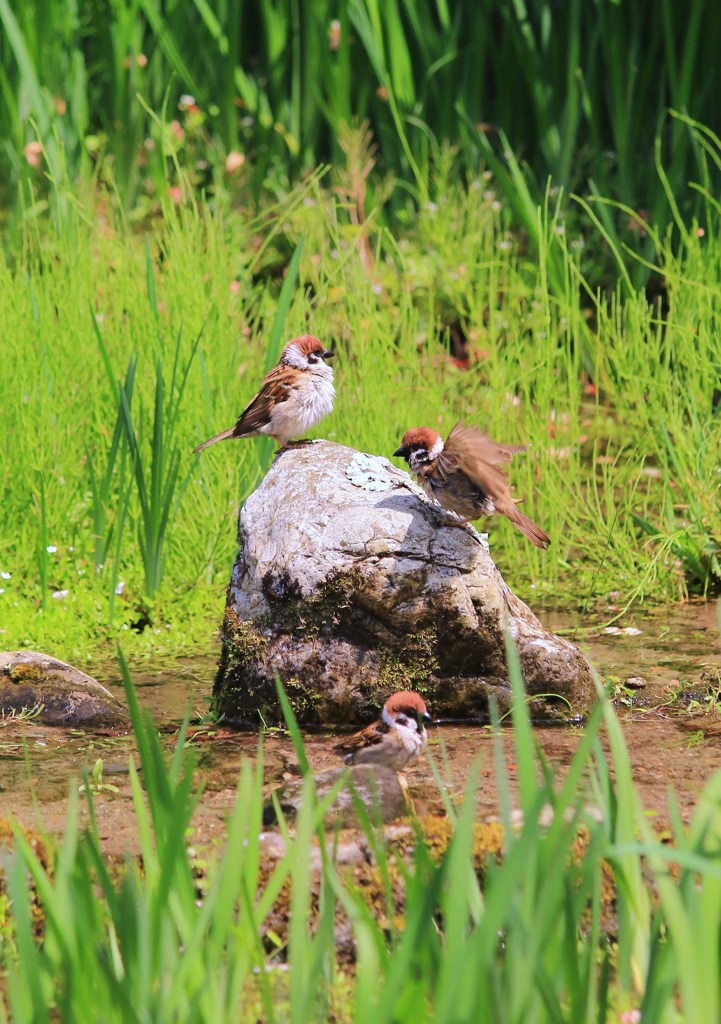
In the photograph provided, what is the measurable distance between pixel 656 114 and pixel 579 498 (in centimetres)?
447

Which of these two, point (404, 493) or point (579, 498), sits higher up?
point (404, 493)

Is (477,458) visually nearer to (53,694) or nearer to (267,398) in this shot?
(267,398)

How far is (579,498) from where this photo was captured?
599 cm

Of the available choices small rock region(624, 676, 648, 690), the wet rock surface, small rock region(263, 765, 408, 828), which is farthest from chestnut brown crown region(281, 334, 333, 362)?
small rock region(263, 765, 408, 828)

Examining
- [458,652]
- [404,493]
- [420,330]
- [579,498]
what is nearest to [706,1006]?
[458,652]

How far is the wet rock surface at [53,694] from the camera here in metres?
4.49

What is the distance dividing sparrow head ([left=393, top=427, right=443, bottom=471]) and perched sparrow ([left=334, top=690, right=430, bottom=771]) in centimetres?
109

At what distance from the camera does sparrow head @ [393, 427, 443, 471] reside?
466 cm

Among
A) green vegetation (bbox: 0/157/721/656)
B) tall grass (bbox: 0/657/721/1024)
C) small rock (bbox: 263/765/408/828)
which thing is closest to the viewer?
tall grass (bbox: 0/657/721/1024)

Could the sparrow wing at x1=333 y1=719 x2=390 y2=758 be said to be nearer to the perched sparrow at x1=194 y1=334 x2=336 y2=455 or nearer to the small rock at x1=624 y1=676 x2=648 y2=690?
the small rock at x1=624 y1=676 x2=648 y2=690

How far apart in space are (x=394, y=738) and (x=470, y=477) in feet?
3.54

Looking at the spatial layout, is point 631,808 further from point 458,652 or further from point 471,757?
point 458,652

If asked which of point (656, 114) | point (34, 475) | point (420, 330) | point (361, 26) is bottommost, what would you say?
point (420, 330)

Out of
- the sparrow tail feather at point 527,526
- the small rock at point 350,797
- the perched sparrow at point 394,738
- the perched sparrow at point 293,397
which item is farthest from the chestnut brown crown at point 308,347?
the small rock at point 350,797
